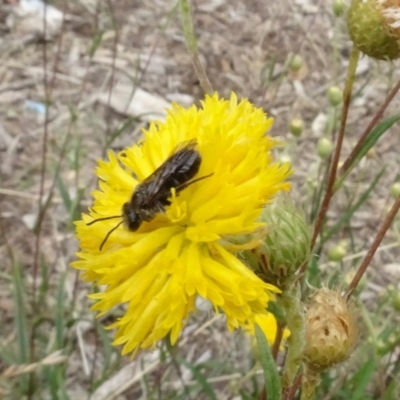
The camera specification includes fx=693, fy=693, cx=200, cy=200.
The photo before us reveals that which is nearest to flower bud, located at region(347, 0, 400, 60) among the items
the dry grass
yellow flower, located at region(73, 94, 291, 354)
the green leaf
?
yellow flower, located at region(73, 94, 291, 354)

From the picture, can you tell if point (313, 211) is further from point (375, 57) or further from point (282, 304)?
point (282, 304)

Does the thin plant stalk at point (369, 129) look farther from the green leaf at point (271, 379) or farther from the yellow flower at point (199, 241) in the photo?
the green leaf at point (271, 379)

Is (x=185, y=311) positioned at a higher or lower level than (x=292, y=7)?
lower

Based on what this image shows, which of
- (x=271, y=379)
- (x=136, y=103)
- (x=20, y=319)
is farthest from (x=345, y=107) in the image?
(x=136, y=103)

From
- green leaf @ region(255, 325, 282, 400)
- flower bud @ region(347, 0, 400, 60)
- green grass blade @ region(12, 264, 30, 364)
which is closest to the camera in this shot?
green leaf @ region(255, 325, 282, 400)

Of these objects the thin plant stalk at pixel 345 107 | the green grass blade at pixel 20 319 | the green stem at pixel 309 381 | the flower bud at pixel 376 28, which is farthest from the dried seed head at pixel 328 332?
the green grass blade at pixel 20 319

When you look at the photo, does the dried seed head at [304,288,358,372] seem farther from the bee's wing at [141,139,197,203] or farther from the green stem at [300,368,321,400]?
the bee's wing at [141,139,197,203]

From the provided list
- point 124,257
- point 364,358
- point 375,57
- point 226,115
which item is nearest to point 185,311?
point 124,257

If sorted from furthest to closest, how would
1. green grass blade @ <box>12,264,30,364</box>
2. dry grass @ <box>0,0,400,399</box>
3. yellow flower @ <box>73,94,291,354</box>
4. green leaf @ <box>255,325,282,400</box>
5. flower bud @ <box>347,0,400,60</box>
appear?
1. dry grass @ <box>0,0,400,399</box>
2. green grass blade @ <box>12,264,30,364</box>
3. flower bud @ <box>347,0,400,60</box>
4. green leaf @ <box>255,325,282,400</box>
5. yellow flower @ <box>73,94,291,354</box>

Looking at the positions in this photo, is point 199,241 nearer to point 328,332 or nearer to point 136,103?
point 328,332
